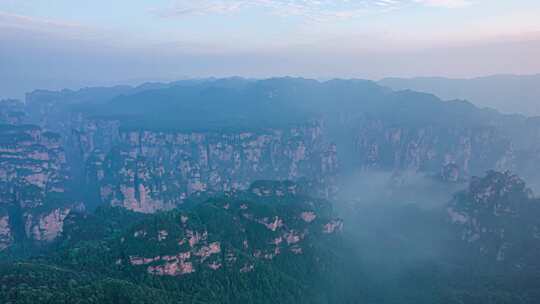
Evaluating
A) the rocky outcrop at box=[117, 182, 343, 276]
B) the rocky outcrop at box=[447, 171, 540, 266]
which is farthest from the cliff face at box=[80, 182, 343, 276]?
the rocky outcrop at box=[447, 171, 540, 266]

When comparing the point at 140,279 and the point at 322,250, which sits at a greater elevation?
the point at 140,279

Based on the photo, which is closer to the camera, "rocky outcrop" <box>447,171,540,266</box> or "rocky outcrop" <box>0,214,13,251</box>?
"rocky outcrop" <box>447,171,540,266</box>

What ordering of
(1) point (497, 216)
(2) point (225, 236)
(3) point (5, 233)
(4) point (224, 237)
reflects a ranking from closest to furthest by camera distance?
(4) point (224, 237)
(2) point (225, 236)
(3) point (5, 233)
(1) point (497, 216)

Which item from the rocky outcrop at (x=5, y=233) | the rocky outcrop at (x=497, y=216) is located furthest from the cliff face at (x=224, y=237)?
the rocky outcrop at (x=5, y=233)

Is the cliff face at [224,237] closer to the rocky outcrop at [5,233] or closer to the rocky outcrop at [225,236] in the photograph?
the rocky outcrop at [225,236]

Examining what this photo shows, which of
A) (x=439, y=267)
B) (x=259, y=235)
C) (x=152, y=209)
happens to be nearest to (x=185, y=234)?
(x=259, y=235)

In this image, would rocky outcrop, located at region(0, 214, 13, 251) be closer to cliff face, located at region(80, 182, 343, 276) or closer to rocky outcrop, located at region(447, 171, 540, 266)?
cliff face, located at region(80, 182, 343, 276)

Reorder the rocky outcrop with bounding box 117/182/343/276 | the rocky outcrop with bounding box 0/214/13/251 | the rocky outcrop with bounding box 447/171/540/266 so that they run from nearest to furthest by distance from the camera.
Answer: the rocky outcrop with bounding box 117/182/343/276 < the rocky outcrop with bounding box 447/171/540/266 < the rocky outcrop with bounding box 0/214/13/251

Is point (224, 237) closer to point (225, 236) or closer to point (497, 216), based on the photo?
point (225, 236)

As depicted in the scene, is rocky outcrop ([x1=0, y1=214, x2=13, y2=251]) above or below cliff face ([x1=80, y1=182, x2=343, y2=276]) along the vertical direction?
below

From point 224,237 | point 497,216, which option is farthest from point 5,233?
point 497,216

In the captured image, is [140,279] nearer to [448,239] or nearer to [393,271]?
[393,271]
